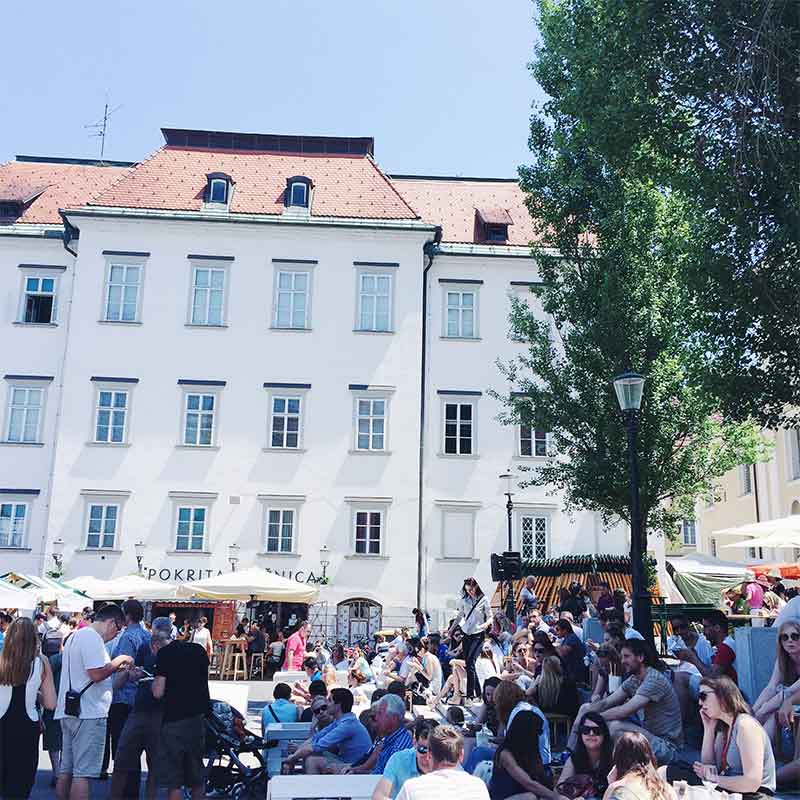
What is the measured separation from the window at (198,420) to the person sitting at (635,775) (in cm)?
2774

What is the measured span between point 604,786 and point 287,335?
26.9 metres

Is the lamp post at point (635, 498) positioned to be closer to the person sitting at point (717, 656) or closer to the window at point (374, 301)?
the person sitting at point (717, 656)

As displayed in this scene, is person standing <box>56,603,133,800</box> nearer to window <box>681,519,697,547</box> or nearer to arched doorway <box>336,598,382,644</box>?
arched doorway <box>336,598,382,644</box>

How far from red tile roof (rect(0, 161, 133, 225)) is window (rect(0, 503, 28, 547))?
11.1 m

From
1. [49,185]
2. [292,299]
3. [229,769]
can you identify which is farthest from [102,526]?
[229,769]

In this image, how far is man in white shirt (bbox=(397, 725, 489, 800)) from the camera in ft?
18.4

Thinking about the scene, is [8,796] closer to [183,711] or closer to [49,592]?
[183,711]

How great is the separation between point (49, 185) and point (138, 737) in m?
33.9

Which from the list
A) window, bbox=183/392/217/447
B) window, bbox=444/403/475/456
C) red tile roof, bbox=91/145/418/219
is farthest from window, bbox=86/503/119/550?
window, bbox=444/403/475/456

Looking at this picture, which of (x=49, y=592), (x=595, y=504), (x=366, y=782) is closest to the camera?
(x=366, y=782)

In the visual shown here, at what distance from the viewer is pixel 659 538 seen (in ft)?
107

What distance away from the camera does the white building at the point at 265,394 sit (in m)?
31.5

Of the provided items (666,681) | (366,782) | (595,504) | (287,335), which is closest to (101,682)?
(366,782)

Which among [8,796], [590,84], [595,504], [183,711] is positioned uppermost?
[590,84]
